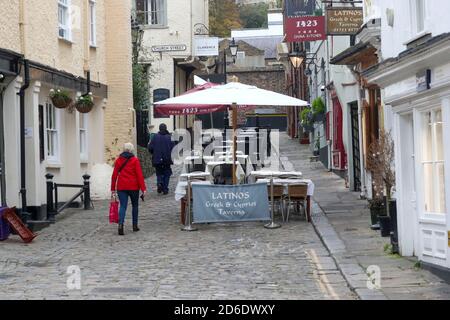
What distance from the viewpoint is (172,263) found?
11.7 m

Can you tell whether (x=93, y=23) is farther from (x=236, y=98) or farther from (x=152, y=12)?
(x=152, y=12)

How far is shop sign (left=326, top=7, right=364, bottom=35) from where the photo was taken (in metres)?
17.9

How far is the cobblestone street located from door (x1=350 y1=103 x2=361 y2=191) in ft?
17.2

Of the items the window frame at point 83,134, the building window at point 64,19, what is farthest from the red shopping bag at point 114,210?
the window frame at point 83,134

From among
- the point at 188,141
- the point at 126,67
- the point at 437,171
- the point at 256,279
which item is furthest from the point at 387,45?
the point at 188,141

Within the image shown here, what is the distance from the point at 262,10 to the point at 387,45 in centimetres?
6632

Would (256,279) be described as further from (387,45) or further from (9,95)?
(9,95)

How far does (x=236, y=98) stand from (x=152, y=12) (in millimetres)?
19316

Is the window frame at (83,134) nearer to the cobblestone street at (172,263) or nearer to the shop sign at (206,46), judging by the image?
the cobblestone street at (172,263)

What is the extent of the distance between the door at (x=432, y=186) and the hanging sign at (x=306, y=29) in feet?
37.3

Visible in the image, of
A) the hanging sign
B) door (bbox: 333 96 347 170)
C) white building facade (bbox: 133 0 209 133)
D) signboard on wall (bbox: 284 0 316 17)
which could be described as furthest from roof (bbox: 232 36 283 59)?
the hanging sign

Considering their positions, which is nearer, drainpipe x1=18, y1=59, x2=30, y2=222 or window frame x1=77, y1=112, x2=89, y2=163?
drainpipe x1=18, y1=59, x2=30, y2=222

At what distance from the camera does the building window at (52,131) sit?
18.1 m

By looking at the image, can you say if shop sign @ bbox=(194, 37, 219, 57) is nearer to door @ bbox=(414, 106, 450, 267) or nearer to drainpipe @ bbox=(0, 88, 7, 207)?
drainpipe @ bbox=(0, 88, 7, 207)
